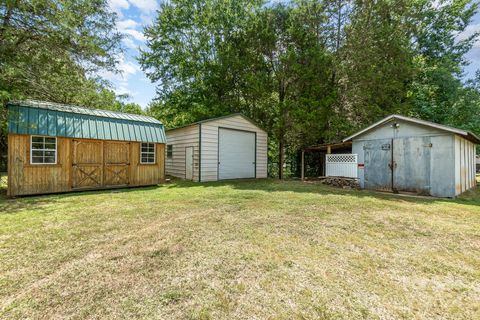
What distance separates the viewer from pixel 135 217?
4.83 meters

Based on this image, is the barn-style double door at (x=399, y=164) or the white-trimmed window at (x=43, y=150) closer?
the white-trimmed window at (x=43, y=150)

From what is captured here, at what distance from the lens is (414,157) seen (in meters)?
8.23

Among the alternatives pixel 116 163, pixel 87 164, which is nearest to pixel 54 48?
pixel 87 164

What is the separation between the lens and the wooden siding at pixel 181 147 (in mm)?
11062

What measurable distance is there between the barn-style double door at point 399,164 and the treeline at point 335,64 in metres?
3.86

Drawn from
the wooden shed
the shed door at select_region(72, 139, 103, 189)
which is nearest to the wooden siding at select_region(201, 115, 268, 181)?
the wooden shed

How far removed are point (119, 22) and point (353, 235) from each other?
12.1 meters

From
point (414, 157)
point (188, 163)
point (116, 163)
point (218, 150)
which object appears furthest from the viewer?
point (188, 163)

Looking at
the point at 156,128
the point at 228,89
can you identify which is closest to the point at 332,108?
the point at 228,89

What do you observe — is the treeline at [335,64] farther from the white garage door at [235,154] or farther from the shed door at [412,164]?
the shed door at [412,164]

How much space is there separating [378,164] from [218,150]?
287 inches

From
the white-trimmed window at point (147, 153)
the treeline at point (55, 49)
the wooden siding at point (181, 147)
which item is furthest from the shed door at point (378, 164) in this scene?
the treeline at point (55, 49)

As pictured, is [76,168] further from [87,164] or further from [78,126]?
[78,126]

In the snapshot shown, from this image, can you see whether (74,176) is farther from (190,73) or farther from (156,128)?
(190,73)
